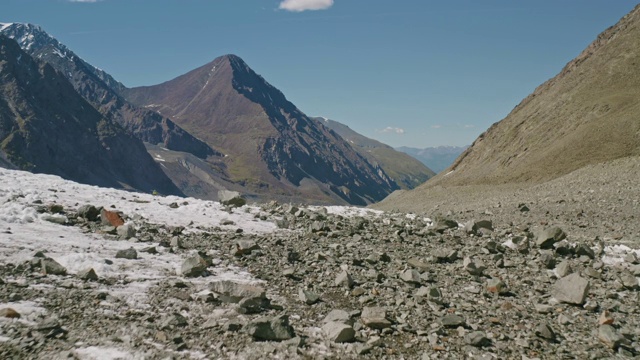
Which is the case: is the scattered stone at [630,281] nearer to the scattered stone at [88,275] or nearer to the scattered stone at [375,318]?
the scattered stone at [375,318]

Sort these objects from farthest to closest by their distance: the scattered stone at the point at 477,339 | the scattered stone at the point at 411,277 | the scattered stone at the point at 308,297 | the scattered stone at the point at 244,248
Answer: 1. the scattered stone at the point at 244,248
2. the scattered stone at the point at 411,277
3. the scattered stone at the point at 308,297
4. the scattered stone at the point at 477,339

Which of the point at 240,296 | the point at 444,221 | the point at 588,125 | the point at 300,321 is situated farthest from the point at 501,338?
the point at 588,125

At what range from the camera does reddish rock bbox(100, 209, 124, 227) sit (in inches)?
674

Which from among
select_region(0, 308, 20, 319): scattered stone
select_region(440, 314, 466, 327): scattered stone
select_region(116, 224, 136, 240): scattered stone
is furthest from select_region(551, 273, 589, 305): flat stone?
select_region(116, 224, 136, 240): scattered stone

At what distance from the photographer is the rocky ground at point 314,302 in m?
8.58

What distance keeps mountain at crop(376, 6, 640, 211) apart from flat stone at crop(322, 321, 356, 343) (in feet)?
189

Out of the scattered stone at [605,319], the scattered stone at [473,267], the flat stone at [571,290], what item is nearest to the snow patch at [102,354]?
the scattered stone at [605,319]

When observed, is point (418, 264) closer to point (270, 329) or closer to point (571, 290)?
point (571, 290)

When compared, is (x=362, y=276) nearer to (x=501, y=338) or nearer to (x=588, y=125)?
(x=501, y=338)

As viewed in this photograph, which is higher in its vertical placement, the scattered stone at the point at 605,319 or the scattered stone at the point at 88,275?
the scattered stone at the point at 605,319

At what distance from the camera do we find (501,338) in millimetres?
9961

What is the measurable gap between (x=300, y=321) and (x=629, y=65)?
9701 cm

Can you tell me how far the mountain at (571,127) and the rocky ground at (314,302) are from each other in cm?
5013

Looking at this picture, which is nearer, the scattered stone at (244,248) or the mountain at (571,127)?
the scattered stone at (244,248)
